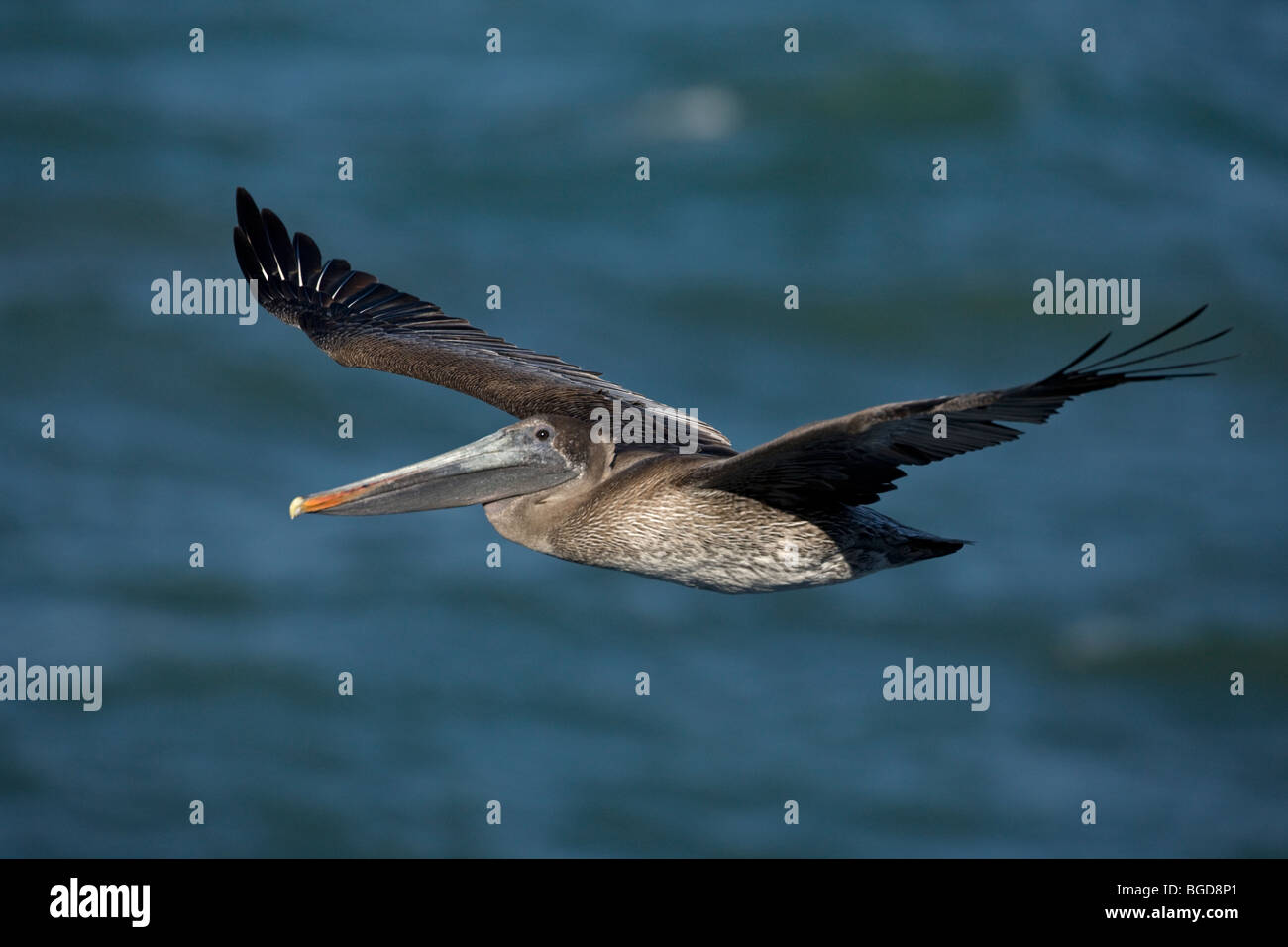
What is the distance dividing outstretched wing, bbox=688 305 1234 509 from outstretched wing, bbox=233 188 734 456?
3.48 feet

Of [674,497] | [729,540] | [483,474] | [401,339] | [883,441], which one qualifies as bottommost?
[729,540]

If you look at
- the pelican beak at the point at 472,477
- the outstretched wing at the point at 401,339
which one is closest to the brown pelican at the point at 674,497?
the pelican beak at the point at 472,477

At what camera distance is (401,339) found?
11719 millimetres

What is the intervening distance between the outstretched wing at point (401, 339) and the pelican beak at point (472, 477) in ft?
2.35

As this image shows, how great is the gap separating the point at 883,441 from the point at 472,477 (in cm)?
247

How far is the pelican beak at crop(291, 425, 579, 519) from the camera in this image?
30.9 ft

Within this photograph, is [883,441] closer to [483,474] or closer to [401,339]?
[483,474]

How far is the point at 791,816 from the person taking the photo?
28.0 metres

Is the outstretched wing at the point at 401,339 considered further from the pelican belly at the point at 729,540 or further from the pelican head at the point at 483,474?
the pelican belly at the point at 729,540

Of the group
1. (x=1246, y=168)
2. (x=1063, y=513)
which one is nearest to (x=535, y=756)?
(x=1063, y=513)

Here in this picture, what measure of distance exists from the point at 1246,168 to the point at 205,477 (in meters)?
25.1

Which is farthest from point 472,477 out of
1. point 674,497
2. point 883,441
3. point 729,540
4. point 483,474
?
point 883,441

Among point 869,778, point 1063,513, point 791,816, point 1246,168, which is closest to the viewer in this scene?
point 791,816

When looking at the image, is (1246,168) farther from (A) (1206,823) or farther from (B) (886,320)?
(A) (1206,823)
